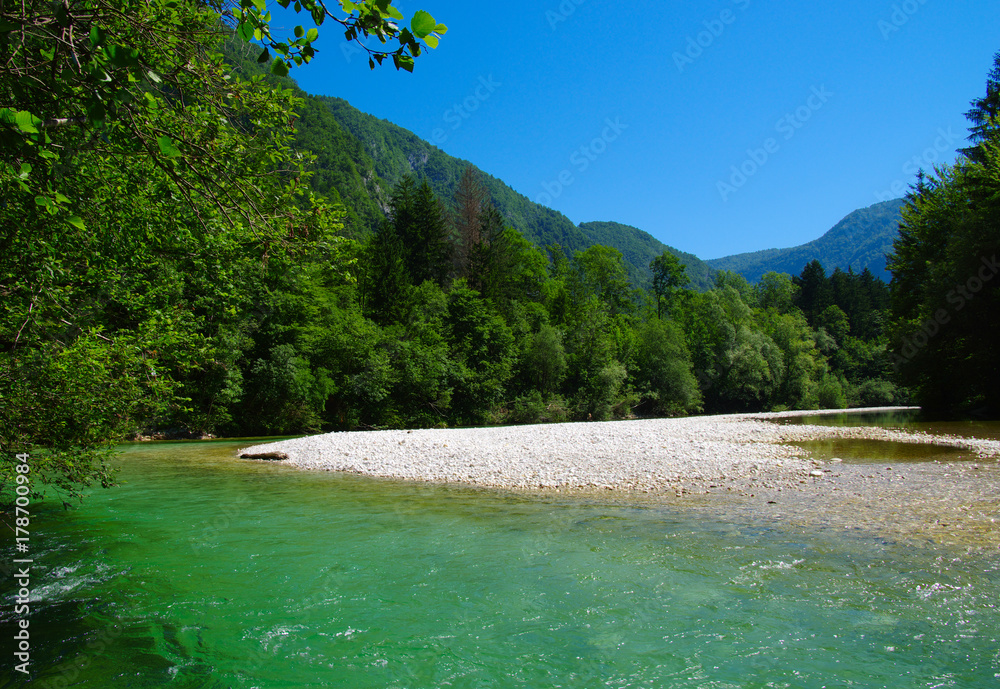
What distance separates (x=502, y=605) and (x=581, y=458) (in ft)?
31.3

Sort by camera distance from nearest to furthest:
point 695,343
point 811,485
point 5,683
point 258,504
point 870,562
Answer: point 5,683
point 870,562
point 258,504
point 811,485
point 695,343

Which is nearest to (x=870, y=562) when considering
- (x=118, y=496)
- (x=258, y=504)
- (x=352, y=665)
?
(x=352, y=665)

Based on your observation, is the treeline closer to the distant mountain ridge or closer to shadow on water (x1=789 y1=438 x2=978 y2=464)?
shadow on water (x1=789 y1=438 x2=978 y2=464)

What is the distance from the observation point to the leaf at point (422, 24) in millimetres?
2318

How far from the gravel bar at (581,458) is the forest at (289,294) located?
5953 millimetres

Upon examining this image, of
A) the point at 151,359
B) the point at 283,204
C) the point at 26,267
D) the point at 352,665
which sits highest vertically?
the point at 283,204

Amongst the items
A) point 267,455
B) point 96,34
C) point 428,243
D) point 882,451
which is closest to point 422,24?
point 96,34

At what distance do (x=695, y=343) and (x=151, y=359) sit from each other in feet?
188

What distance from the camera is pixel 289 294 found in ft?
105

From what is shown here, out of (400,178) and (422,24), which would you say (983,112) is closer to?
(422,24)

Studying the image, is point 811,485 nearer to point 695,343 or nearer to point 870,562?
point 870,562

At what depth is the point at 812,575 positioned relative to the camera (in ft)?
20.6

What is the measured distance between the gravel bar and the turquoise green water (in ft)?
11.5

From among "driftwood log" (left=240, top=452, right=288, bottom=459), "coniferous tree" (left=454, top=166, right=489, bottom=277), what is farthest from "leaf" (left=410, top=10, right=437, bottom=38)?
"coniferous tree" (left=454, top=166, right=489, bottom=277)
